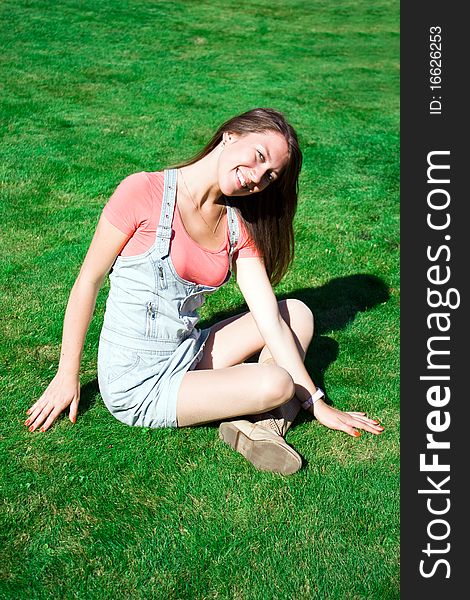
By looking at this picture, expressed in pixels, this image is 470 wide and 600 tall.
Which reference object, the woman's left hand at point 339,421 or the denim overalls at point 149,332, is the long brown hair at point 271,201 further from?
the woman's left hand at point 339,421

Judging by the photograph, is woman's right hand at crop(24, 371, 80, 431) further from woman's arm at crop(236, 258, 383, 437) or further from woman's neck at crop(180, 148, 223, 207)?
woman's neck at crop(180, 148, 223, 207)

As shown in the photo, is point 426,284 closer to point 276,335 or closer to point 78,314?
point 276,335

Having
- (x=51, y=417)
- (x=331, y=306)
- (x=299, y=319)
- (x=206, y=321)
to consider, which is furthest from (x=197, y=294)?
(x=331, y=306)

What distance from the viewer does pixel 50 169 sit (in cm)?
708

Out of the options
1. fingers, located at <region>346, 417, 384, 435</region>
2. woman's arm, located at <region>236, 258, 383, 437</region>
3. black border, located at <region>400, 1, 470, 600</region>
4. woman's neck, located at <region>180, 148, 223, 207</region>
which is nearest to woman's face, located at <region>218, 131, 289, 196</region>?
woman's neck, located at <region>180, 148, 223, 207</region>

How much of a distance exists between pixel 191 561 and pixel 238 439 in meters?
0.74

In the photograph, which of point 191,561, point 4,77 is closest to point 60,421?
point 191,561

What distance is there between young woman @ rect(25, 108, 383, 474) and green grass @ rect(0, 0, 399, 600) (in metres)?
0.16

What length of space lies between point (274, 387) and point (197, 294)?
638 mm

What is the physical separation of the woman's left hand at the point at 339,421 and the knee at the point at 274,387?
1.40ft

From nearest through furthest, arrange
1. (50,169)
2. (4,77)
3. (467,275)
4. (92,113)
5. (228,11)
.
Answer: (467,275), (50,169), (92,113), (4,77), (228,11)

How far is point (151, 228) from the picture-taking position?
3.56m

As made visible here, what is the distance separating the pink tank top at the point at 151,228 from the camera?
3.50 m

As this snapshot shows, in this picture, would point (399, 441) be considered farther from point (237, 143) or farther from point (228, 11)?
point (228, 11)
